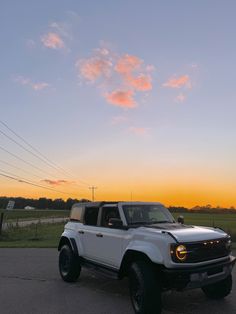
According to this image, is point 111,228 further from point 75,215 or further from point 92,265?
point 75,215

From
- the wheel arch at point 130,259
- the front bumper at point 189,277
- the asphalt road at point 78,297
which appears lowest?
the asphalt road at point 78,297

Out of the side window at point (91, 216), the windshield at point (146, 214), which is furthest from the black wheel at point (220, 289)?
the side window at point (91, 216)

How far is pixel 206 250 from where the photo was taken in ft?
25.0

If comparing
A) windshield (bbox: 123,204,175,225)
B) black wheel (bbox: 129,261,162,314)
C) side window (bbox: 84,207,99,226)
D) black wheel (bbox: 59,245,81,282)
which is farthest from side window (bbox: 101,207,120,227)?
black wheel (bbox: 129,261,162,314)

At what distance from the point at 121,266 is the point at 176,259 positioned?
1524 mm

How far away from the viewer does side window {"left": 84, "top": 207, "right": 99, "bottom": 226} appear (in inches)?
398

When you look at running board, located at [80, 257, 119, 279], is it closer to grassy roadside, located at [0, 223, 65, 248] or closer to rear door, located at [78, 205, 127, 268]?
rear door, located at [78, 205, 127, 268]

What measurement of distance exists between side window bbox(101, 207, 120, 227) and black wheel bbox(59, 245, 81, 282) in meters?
1.44

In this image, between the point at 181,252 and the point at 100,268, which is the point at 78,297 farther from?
the point at 181,252

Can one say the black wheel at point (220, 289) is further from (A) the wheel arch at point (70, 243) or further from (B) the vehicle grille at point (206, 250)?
(A) the wheel arch at point (70, 243)

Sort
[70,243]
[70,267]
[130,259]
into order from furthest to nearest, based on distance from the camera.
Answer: [70,243] < [70,267] < [130,259]

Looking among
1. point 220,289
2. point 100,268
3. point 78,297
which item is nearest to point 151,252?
point 220,289

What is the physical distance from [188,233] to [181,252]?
19.1 inches

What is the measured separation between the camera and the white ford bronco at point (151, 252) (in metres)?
7.30
